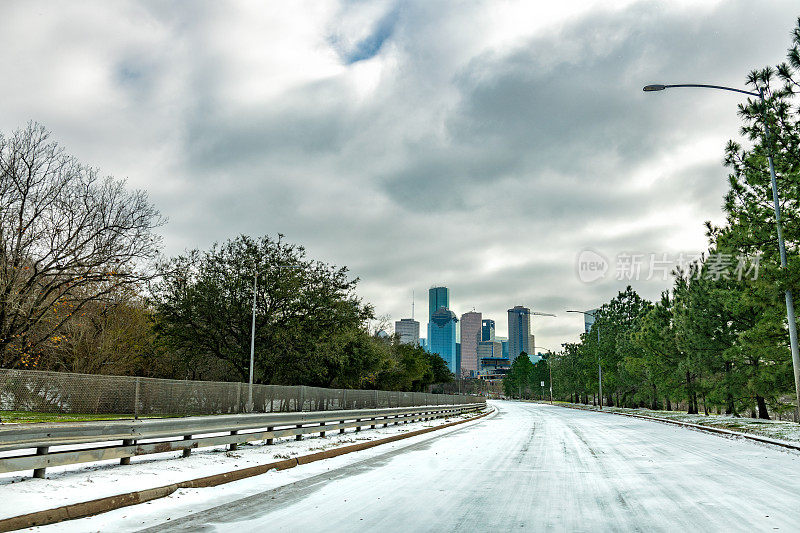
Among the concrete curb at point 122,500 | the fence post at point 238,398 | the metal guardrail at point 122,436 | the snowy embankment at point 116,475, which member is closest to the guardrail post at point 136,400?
the metal guardrail at point 122,436

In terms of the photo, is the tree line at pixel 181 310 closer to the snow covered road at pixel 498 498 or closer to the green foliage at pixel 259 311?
the green foliage at pixel 259 311

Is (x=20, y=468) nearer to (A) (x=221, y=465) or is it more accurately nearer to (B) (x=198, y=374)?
(A) (x=221, y=465)

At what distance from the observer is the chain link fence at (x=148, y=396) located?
1608cm

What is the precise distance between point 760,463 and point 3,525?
14966 millimetres

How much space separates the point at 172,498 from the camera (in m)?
8.56

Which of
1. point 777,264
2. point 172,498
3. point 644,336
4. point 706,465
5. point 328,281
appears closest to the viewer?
point 172,498

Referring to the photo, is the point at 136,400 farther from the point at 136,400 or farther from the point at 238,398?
the point at 238,398

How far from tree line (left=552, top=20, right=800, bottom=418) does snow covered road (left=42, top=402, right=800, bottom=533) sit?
11.6 metres

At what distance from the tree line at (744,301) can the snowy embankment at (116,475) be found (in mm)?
18072

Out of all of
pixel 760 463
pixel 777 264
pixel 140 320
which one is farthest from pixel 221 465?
pixel 140 320

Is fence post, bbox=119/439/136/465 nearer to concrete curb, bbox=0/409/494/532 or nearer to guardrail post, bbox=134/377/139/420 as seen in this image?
concrete curb, bbox=0/409/494/532

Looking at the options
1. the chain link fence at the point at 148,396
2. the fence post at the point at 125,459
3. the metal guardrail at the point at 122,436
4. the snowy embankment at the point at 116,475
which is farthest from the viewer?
the chain link fence at the point at 148,396

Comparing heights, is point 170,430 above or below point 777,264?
below

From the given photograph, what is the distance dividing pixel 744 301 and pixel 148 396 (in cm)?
2306
